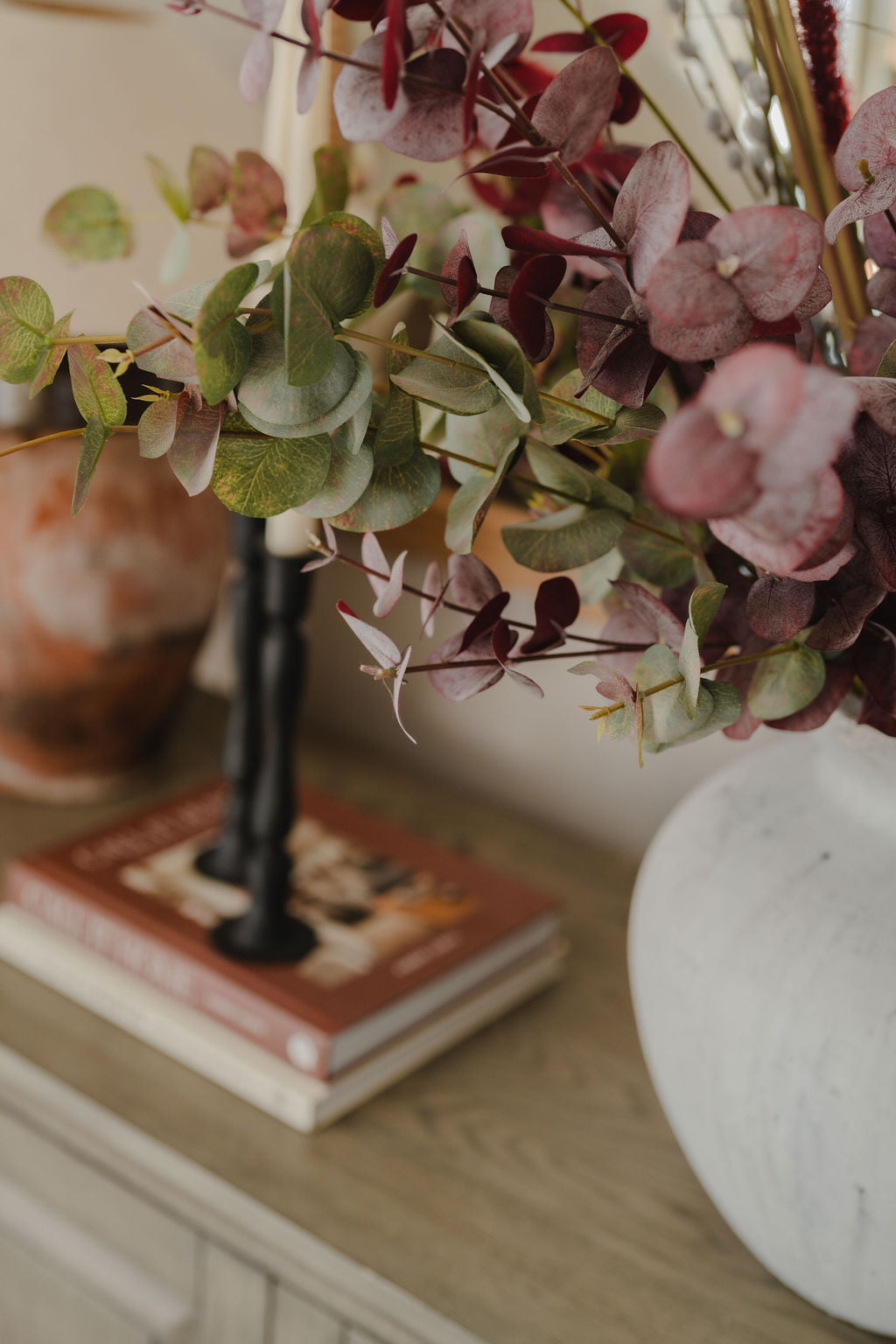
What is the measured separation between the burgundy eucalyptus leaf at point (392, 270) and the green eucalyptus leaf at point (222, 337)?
0.03m

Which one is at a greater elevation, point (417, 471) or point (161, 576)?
point (417, 471)

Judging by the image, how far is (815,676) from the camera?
0.32 meters

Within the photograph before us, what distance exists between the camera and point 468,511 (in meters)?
0.32

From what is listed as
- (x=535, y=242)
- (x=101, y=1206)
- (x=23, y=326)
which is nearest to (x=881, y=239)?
(x=535, y=242)

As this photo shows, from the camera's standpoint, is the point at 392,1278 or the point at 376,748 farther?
the point at 376,748

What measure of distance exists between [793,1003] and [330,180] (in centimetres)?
32

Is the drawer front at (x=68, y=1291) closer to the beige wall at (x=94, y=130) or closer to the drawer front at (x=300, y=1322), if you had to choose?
the drawer front at (x=300, y=1322)

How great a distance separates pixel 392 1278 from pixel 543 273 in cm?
39

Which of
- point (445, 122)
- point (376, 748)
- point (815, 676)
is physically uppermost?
point (445, 122)

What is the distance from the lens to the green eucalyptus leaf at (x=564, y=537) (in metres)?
0.32

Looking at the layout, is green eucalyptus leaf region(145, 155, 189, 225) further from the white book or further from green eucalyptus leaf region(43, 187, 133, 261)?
the white book

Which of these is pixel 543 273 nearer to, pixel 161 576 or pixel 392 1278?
pixel 392 1278

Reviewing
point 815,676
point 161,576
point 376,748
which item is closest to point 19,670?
point 161,576

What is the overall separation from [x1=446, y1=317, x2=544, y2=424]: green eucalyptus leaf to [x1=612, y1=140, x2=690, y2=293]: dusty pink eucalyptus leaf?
29 mm
